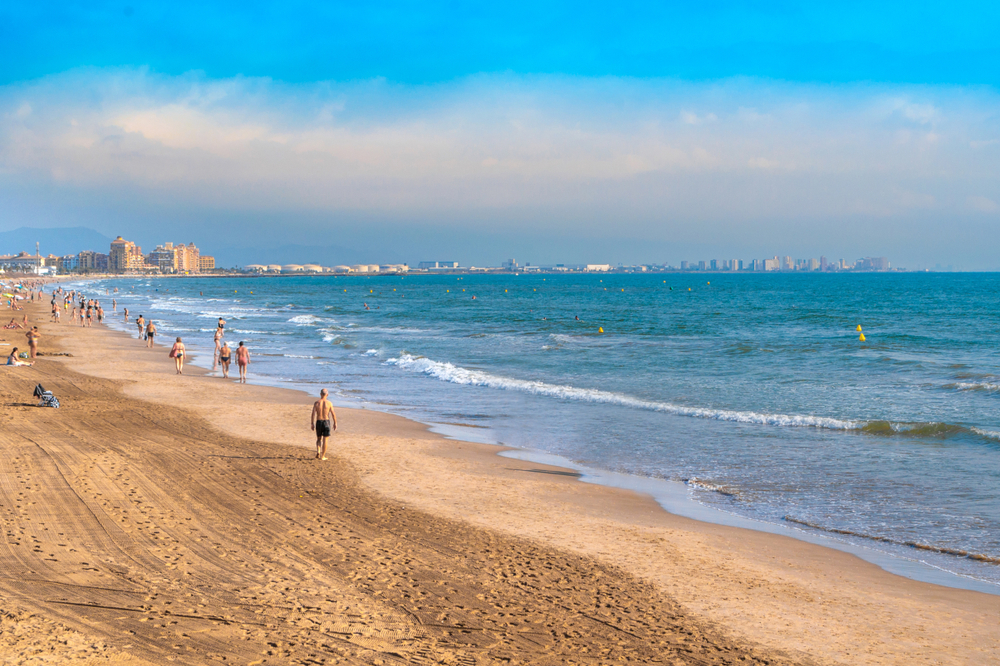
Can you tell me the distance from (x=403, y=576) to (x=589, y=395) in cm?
1480

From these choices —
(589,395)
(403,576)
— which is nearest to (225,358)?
(589,395)

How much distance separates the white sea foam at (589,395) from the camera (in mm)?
18094

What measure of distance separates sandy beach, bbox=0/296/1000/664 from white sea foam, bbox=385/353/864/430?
699cm

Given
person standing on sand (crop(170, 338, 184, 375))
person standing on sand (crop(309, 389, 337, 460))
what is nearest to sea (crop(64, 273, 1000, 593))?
person standing on sand (crop(170, 338, 184, 375))

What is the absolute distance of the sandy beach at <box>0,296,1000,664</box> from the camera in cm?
658

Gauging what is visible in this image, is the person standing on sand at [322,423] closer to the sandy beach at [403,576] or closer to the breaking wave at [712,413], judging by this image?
the sandy beach at [403,576]

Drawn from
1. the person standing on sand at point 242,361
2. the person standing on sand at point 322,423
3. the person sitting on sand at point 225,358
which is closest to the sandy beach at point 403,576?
the person standing on sand at point 322,423

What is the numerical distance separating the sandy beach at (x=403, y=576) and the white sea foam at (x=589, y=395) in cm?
699

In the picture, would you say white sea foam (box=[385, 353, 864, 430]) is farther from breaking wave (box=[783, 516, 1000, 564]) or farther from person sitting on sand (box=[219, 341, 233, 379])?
breaking wave (box=[783, 516, 1000, 564])

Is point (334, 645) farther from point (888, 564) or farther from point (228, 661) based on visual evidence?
point (888, 564)

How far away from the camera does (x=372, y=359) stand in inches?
1309

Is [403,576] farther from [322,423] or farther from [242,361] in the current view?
[242,361]

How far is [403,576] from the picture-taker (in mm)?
8133

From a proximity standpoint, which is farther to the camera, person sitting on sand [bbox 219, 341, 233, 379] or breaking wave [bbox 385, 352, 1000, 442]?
person sitting on sand [bbox 219, 341, 233, 379]
